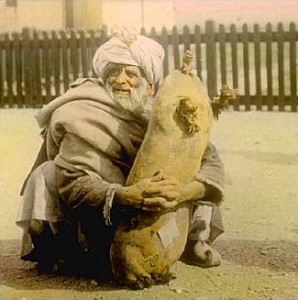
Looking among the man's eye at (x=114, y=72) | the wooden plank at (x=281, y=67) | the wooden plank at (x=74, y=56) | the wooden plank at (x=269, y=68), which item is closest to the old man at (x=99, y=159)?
the man's eye at (x=114, y=72)

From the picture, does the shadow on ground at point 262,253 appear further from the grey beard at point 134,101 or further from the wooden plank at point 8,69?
the wooden plank at point 8,69

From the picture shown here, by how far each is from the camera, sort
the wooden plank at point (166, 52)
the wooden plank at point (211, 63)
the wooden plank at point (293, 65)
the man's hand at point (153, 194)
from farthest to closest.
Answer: the wooden plank at point (293, 65), the wooden plank at point (211, 63), the wooden plank at point (166, 52), the man's hand at point (153, 194)

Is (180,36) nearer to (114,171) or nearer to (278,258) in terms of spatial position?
(114,171)

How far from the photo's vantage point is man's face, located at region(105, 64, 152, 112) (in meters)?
1.62

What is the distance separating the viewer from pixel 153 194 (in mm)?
1544

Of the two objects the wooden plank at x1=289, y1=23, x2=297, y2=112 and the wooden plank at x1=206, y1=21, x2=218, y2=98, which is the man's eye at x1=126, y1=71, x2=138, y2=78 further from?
the wooden plank at x1=289, y1=23, x2=297, y2=112

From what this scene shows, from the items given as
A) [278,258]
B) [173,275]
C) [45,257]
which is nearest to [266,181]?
[278,258]

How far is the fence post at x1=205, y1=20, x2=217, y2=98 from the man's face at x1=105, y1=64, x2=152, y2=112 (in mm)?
135

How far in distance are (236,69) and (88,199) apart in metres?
0.69

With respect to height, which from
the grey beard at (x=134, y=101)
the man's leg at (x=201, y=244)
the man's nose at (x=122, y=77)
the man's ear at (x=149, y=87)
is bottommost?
the man's leg at (x=201, y=244)

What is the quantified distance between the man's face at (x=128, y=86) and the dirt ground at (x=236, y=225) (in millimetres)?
251

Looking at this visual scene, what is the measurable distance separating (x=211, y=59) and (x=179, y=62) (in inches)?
24.3

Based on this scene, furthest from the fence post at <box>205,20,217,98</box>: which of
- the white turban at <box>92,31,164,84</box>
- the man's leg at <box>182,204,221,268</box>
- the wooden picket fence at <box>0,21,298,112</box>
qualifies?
the man's leg at <box>182,204,221,268</box>

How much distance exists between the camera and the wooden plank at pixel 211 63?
5.73 feet
